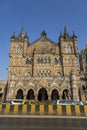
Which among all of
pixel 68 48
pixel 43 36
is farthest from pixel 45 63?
pixel 43 36

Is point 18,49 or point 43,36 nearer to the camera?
point 18,49

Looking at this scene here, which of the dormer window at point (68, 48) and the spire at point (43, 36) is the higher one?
the spire at point (43, 36)

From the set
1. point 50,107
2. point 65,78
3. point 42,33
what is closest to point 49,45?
point 42,33

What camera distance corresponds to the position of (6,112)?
50.3ft

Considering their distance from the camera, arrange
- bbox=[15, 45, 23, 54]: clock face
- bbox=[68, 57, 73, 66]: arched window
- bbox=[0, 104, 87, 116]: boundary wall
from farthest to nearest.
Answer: bbox=[15, 45, 23, 54]: clock face, bbox=[68, 57, 73, 66]: arched window, bbox=[0, 104, 87, 116]: boundary wall

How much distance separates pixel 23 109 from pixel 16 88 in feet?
78.5

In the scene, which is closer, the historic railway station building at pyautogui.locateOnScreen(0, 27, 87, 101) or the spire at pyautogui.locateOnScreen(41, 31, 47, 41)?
the historic railway station building at pyautogui.locateOnScreen(0, 27, 87, 101)
